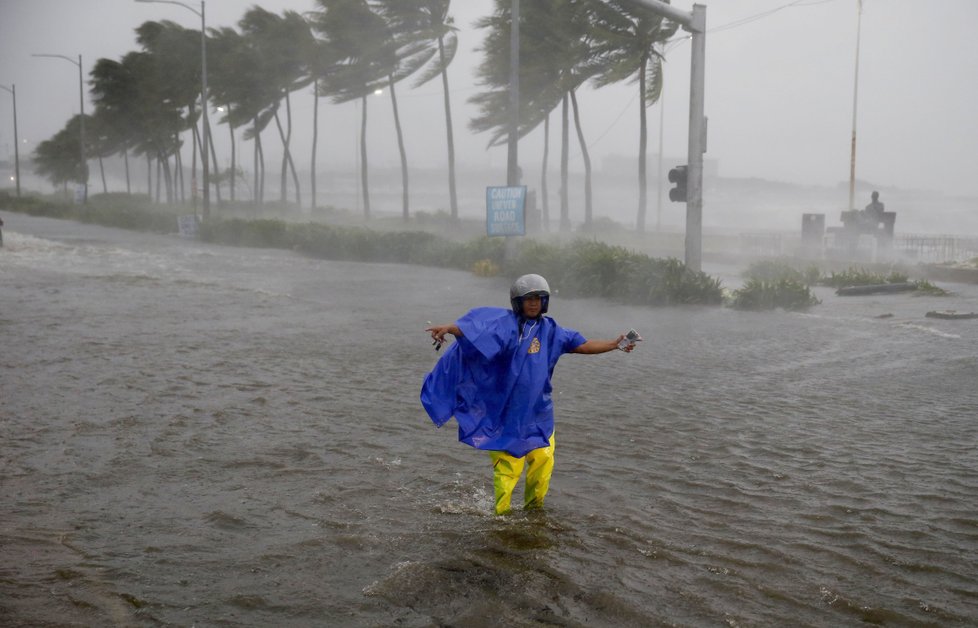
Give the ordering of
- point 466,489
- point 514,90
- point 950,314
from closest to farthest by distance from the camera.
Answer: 1. point 466,489
2. point 950,314
3. point 514,90

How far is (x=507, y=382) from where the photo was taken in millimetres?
5555

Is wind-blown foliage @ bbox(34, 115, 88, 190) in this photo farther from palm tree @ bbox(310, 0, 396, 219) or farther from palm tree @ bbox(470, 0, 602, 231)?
palm tree @ bbox(470, 0, 602, 231)

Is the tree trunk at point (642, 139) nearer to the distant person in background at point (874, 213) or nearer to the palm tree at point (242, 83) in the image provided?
the distant person in background at point (874, 213)

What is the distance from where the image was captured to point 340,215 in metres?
67.2

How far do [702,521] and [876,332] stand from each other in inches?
361

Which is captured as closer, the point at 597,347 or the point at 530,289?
the point at 530,289

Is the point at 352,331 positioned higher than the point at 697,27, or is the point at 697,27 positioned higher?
the point at 697,27

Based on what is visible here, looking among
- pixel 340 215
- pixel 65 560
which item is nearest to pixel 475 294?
pixel 65 560

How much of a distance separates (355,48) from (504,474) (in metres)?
43.5

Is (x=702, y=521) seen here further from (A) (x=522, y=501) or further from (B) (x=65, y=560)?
(B) (x=65, y=560)

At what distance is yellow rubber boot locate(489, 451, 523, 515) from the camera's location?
18.2ft

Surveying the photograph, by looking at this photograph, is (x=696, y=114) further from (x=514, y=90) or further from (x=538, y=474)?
(x=538, y=474)

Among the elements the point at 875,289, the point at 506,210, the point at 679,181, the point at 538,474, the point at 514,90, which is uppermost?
the point at 514,90

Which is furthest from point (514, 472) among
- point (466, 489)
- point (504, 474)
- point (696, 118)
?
point (696, 118)
